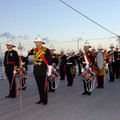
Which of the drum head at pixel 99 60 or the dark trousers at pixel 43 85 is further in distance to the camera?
the drum head at pixel 99 60

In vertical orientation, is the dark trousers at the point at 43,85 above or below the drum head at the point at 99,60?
below

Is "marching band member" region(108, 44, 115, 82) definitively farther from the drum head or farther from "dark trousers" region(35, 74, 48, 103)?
"dark trousers" region(35, 74, 48, 103)

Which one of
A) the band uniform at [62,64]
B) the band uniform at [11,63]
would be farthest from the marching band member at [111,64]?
the band uniform at [11,63]

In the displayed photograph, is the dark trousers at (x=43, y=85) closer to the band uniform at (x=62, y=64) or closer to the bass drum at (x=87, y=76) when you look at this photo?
the bass drum at (x=87, y=76)

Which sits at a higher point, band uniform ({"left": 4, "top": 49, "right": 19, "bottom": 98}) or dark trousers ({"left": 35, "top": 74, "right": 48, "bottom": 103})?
band uniform ({"left": 4, "top": 49, "right": 19, "bottom": 98})

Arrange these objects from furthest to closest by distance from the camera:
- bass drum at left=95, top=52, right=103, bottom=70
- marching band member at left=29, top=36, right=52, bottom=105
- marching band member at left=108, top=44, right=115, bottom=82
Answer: marching band member at left=108, top=44, right=115, bottom=82 < bass drum at left=95, top=52, right=103, bottom=70 < marching band member at left=29, top=36, right=52, bottom=105

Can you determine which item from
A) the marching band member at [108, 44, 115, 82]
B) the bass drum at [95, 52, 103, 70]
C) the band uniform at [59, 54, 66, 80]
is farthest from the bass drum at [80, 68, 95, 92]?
the band uniform at [59, 54, 66, 80]

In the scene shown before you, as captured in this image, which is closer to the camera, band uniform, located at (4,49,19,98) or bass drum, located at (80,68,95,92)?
band uniform, located at (4,49,19,98)

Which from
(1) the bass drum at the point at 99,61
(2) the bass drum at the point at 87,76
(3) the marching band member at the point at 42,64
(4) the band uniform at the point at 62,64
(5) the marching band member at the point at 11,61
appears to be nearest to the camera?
(3) the marching band member at the point at 42,64

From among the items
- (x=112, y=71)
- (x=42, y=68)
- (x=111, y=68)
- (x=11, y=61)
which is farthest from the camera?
(x=111, y=68)

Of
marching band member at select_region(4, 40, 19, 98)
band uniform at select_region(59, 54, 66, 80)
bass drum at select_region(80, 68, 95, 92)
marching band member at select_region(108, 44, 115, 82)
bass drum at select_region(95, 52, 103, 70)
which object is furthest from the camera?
band uniform at select_region(59, 54, 66, 80)

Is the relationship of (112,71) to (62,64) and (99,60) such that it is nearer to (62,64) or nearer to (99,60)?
(99,60)

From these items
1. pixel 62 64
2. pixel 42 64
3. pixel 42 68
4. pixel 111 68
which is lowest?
pixel 111 68

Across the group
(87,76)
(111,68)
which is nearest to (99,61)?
(87,76)
